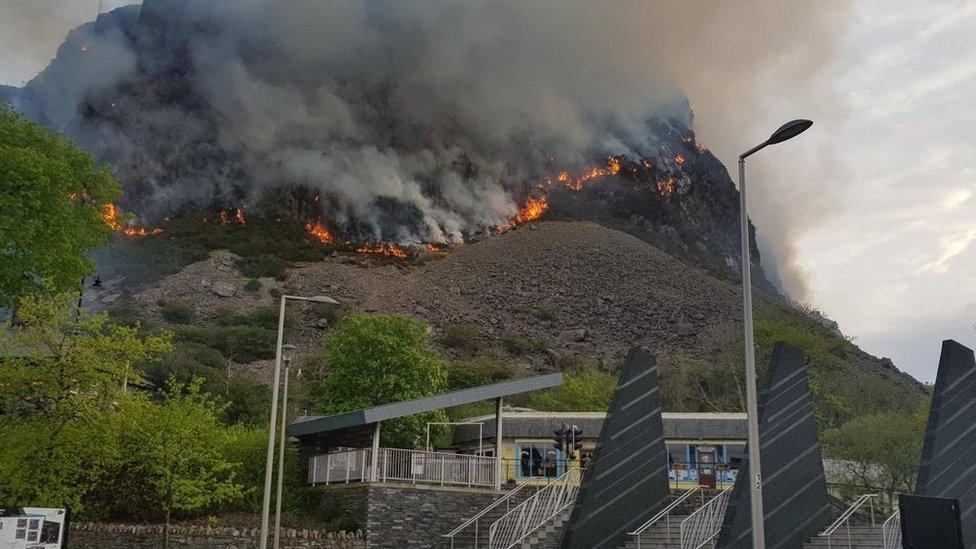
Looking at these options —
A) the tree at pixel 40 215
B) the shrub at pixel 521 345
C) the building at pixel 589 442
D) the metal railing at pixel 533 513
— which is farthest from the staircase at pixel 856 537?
the shrub at pixel 521 345

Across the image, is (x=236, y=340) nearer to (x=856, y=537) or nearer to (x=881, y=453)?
(x=881, y=453)

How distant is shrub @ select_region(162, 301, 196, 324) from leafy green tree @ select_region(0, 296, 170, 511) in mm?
89569

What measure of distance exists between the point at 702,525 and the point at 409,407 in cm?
994

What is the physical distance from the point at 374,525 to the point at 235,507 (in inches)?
206

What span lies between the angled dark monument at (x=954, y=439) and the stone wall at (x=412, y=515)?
1480 cm

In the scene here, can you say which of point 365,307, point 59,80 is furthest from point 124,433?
point 59,80

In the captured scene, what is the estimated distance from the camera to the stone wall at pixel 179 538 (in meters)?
24.8

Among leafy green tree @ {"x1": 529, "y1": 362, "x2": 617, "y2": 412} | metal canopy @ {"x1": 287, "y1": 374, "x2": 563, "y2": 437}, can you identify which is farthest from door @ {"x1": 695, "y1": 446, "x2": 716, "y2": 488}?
leafy green tree @ {"x1": 529, "y1": 362, "x2": 617, "y2": 412}

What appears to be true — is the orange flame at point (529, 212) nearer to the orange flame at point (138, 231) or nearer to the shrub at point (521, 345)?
the shrub at point (521, 345)

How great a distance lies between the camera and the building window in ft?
120

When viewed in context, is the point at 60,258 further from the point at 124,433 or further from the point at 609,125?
the point at 609,125

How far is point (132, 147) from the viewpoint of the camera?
A: 143625mm

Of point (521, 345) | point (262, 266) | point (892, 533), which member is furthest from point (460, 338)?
point (892, 533)

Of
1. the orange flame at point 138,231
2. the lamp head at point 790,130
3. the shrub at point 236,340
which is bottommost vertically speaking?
the lamp head at point 790,130
